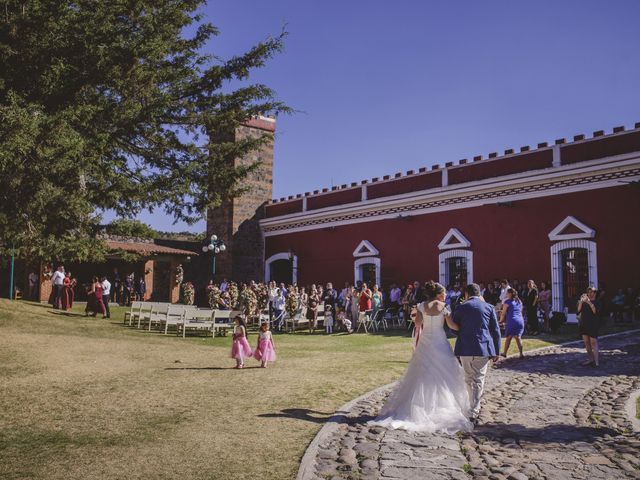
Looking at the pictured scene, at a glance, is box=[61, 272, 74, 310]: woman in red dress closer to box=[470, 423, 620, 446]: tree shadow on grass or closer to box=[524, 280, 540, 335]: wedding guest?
box=[524, 280, 540, 335]: wedding guest

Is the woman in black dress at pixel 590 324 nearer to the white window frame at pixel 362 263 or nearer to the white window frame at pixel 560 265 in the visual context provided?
the white window frame at pixel 560 265

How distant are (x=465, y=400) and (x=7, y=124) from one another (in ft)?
30.4

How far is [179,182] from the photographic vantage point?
1425cm

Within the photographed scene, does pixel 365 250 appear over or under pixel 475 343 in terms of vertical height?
over

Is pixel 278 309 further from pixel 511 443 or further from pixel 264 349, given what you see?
pixel 511 443

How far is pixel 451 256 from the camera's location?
1969 cm

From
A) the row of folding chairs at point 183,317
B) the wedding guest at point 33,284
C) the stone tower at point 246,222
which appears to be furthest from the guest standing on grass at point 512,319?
the wedding guest at point 33,284

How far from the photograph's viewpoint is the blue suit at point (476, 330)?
20.9 ft

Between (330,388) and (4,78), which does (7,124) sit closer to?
(4,78)

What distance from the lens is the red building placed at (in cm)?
1584

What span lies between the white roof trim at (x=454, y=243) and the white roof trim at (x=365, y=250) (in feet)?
10.7

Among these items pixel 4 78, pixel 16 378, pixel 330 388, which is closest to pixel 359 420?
pixel 330 388

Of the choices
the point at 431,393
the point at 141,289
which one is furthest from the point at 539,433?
the point at 141,289

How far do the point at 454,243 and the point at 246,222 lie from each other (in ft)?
38.4
